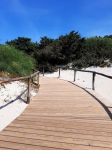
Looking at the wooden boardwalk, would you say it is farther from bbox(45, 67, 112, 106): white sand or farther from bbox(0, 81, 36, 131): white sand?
bbox(45, 67, 112, 106): white sand

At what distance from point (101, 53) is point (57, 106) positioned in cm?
2551

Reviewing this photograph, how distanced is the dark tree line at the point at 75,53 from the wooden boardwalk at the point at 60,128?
75.1 feet

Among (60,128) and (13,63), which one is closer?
(60,128)

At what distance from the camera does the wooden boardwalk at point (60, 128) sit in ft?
21.9

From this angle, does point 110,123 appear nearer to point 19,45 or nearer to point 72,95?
point 72,95

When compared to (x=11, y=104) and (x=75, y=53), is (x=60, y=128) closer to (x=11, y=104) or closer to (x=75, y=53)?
(x=11, y=104)

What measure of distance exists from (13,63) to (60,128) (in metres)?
8.38

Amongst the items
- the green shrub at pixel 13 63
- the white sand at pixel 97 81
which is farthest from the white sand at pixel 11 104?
the white sand at pixel 97 81

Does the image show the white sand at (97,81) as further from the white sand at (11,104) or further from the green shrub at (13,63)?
the white sand at (11,104)

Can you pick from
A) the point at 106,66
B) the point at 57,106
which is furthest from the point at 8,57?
the point at 106,66

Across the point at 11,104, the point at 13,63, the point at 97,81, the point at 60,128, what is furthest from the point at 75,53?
the point at 60,128

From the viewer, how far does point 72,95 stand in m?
13.3

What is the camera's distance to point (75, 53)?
36.6 m

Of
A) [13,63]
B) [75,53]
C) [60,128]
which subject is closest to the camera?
[60,128]
